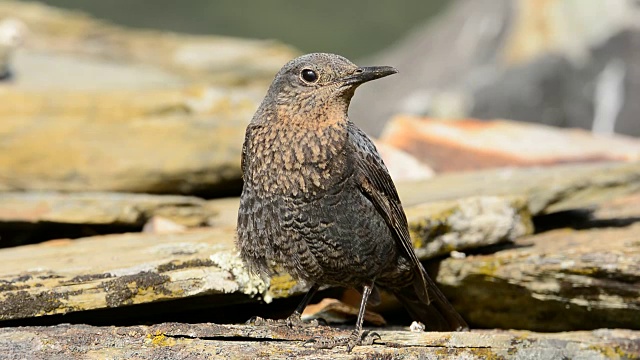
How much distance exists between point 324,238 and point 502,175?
2.55 m

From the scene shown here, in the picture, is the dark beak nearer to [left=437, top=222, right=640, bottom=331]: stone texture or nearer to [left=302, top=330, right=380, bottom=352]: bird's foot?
[left=302, top=330, right=380, bottom=352]: bird's foot

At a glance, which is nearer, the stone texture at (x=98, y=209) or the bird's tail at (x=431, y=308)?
the bird's tail at (x=431, y=308)

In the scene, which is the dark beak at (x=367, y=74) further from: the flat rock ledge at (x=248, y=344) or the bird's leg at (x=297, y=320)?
the flat rock ledge at (x=248, y=344)

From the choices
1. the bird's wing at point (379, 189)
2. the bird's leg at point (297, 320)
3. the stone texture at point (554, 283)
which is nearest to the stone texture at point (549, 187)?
the stone texture at point (554, 283)

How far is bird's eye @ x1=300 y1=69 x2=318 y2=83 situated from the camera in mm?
4711

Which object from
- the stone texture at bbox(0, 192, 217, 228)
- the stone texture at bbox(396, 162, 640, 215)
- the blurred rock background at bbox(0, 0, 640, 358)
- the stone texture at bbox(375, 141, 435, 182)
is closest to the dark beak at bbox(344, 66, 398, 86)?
the blurred rock background at bbox(0, 0, 640, 358)

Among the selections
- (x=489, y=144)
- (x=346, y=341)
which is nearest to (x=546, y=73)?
(x=489, y=144)

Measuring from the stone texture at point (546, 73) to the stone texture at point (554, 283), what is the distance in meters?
3.42

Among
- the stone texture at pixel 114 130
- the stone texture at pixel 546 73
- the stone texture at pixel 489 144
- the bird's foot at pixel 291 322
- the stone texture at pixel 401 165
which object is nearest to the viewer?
the bird's foot at pixel 291 322

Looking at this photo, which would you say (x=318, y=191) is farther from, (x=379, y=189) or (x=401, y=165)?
(x=401, y=165)

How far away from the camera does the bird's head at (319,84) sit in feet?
15.3

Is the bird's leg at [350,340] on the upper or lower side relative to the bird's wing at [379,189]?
lower

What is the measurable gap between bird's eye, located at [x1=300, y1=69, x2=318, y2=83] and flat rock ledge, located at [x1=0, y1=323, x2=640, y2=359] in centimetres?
127

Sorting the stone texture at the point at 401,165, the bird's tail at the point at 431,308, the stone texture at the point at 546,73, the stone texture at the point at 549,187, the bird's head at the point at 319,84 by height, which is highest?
the stone texture at the point at 546,73
